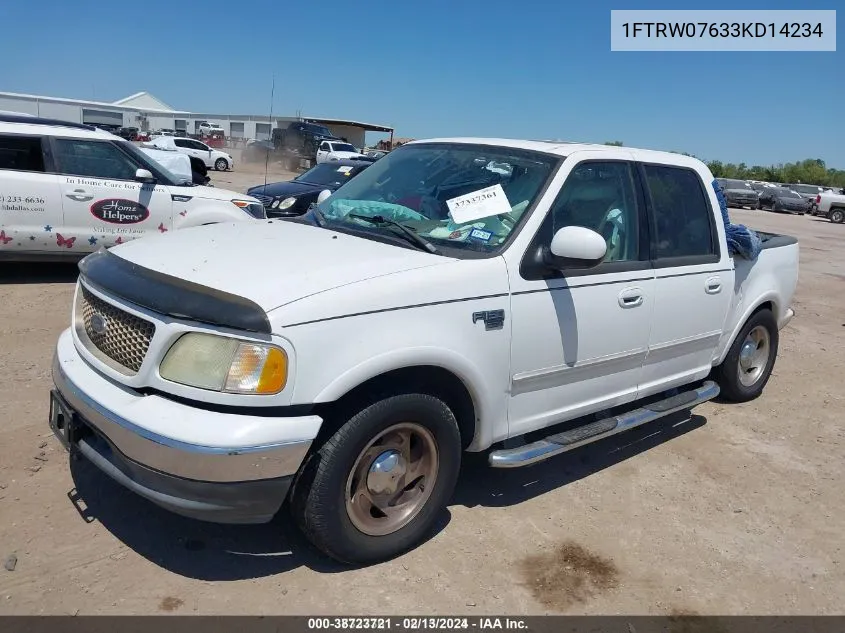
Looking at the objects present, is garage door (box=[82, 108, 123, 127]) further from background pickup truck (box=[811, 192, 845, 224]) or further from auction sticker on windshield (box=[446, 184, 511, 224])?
auction sticker on windshield (box=[446, 184, 511, 224])

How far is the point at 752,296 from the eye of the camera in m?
5.25

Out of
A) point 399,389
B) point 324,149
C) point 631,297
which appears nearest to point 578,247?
point 631,297

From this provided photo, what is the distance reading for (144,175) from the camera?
772 centimetres

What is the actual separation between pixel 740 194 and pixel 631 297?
3587cm

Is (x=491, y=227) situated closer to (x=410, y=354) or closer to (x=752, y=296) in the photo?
(x=410, y=354)

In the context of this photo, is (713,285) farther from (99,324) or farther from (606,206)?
(99,324)

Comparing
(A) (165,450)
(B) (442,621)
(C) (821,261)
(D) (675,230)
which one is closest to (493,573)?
(B) (442,621)

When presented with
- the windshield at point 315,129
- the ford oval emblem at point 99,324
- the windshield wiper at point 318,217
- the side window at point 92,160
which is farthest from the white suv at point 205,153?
the ford oval emblem at point 99,324

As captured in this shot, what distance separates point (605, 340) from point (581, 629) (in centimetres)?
151

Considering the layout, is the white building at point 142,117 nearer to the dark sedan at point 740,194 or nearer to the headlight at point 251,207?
the dark sedan at point 740,194

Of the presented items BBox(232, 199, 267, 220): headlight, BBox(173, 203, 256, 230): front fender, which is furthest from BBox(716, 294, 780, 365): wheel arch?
BBox(232, 199, 267, 220): headlight

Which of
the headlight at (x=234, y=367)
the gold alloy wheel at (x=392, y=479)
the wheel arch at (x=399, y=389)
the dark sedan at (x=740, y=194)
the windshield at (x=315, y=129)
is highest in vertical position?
the windshield at (x=315, y=129)

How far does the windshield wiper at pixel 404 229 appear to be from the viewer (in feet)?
10.9

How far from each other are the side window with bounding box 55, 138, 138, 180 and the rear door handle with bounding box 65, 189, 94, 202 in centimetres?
21
